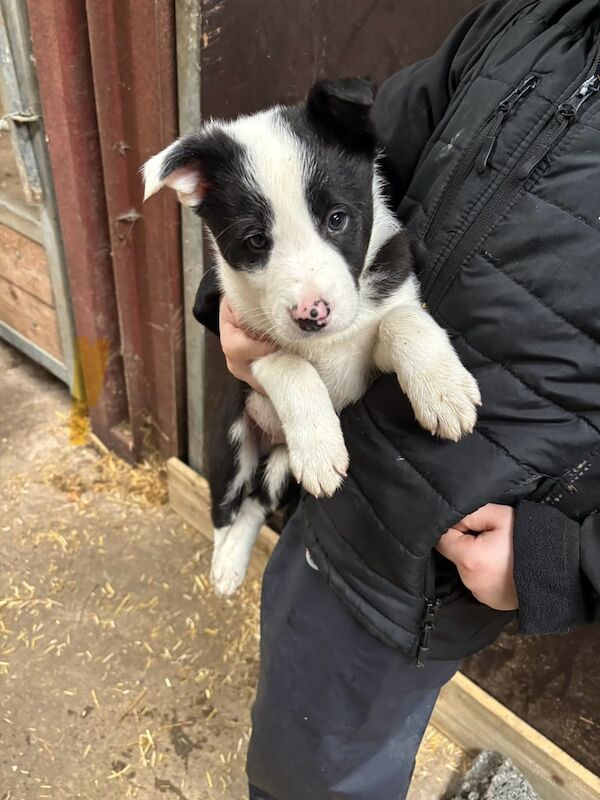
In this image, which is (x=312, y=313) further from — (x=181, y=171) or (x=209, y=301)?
(x=209, y=301)

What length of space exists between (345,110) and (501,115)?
396mm

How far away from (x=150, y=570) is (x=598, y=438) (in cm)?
203

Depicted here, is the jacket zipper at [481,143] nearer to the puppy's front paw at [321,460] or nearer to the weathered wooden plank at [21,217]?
the puppy's front paw at [321,460]

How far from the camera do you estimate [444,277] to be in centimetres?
121

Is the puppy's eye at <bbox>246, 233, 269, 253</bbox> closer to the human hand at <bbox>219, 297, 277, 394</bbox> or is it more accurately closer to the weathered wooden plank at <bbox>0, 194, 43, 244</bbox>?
the human hand at <bbox>219, 297, 277, 394</bbox>

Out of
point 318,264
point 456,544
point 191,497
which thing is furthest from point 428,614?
point 191,497

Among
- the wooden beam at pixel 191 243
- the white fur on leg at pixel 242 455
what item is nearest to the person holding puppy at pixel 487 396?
the white fur on leg at pixel 242 455

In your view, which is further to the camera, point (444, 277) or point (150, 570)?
point (150, 570)

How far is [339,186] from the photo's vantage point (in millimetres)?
1398

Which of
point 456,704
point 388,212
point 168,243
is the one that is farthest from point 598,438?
point 168,243

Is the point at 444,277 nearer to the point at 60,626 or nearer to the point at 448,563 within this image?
the point at 448,563


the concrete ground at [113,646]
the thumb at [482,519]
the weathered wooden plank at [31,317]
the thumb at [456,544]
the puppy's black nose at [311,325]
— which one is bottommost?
the concrete ground at [113,646]

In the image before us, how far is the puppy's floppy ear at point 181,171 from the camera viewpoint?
1.38 metres

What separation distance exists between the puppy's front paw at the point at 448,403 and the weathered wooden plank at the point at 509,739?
131 cm
